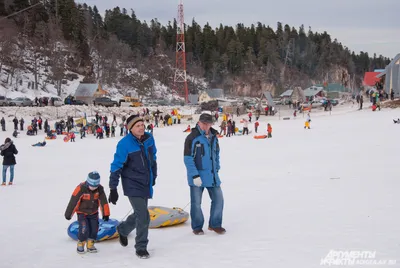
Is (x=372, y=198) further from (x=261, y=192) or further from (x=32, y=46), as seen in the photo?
(x=32, y=46)

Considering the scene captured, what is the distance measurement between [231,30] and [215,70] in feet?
115

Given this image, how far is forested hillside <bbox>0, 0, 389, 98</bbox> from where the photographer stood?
259 feet

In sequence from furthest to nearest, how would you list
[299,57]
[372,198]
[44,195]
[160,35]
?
[299,57] → [160,35] → [44,195] → [372,198]

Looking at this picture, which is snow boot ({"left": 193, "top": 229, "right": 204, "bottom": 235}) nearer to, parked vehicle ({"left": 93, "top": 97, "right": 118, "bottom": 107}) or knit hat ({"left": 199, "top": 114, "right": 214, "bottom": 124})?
knit hat ({"left": 199, "top": 114, "right": 214, "bottom": 124})

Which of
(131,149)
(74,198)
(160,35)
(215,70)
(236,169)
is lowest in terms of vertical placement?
(236,169)

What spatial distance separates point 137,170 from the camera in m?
4.94

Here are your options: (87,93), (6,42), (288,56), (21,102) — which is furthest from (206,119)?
(288,56)

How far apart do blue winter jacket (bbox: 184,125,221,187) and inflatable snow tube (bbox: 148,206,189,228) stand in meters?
1.18

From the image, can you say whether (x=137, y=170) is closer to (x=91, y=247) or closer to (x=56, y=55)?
(x=91, y=247)

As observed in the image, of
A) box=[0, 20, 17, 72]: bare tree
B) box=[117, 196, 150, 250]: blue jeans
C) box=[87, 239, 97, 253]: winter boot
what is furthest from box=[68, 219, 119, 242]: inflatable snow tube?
box=[0, 20, 17, 72]: bare tree

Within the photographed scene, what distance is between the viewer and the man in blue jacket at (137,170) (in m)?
4.89

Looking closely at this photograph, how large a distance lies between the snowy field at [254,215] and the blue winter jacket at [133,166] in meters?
0.84

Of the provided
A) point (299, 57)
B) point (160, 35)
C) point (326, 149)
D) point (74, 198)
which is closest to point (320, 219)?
point (74, 198)

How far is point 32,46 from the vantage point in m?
78.1
